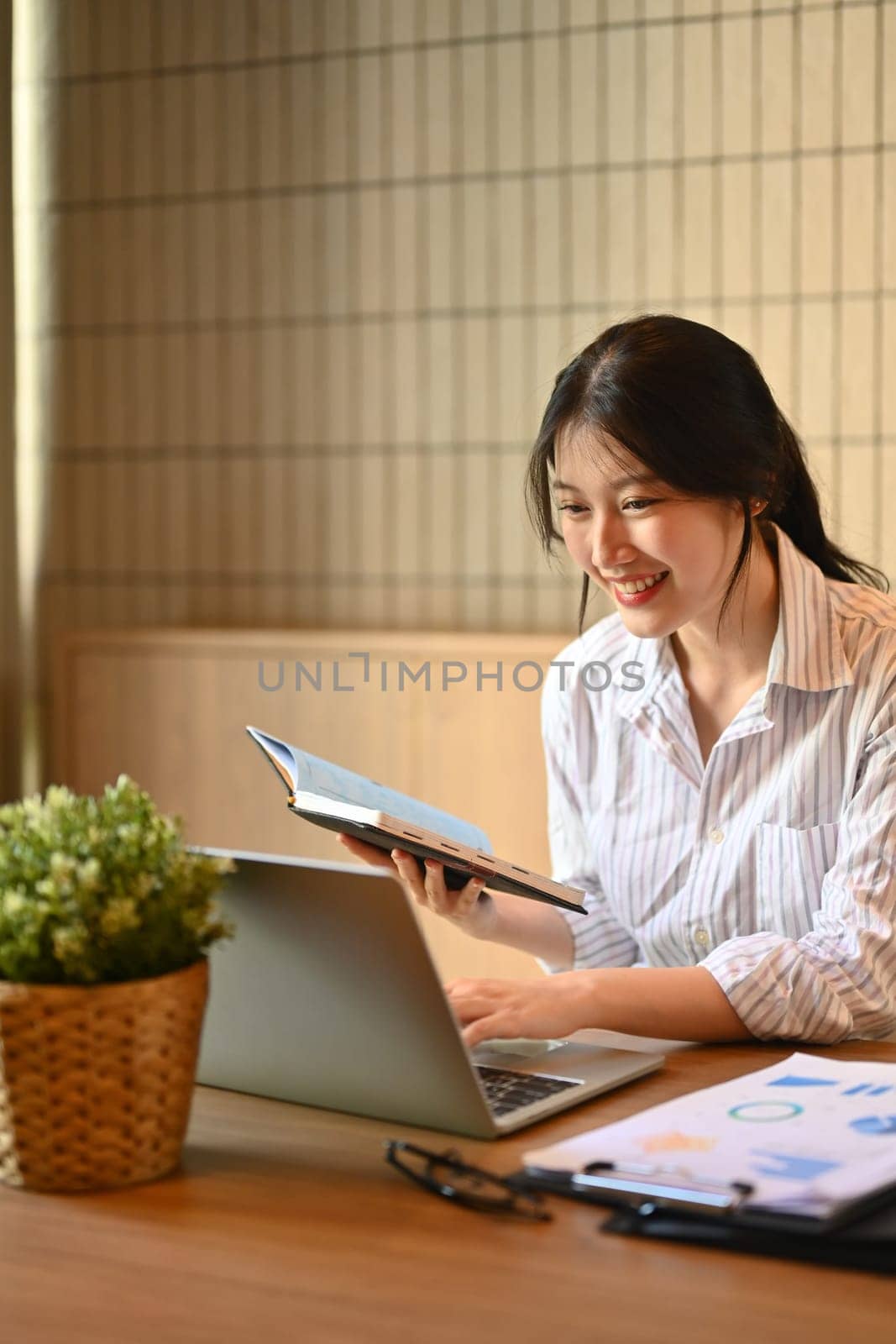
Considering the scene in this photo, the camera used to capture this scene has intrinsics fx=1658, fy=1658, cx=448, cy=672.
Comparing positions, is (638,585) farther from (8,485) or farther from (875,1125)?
(8,485)

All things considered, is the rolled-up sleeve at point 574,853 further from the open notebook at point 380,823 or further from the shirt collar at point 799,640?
the open notebook at point 380,823

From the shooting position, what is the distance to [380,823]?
1.49m

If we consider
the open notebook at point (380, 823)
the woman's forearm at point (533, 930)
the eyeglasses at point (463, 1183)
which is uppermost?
the open notebook at point (380, 823)

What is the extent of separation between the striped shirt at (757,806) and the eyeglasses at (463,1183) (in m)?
0.49

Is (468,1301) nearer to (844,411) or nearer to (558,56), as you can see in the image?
(844,411)

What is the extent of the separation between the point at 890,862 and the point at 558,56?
2677 mm

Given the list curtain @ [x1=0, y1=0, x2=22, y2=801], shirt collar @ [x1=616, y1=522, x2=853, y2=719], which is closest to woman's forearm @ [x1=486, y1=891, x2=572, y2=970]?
shirt collar @ [x1=616, y1=522, x2=853, y2=719]

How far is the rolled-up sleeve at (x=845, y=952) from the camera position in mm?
1558

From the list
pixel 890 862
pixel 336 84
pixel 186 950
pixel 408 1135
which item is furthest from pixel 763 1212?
pixel 336 84

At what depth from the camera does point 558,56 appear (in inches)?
151

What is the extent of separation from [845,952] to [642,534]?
1.67ft

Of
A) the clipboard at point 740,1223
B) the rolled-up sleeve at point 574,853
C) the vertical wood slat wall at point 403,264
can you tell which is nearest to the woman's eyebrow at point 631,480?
the rolled-up sleeve at point 574,853

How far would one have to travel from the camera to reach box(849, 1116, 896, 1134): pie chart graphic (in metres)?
1.16

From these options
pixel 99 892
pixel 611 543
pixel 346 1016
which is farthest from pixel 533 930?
pixel 99 892
